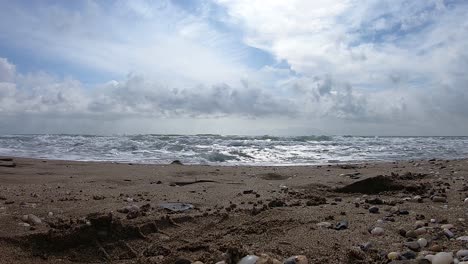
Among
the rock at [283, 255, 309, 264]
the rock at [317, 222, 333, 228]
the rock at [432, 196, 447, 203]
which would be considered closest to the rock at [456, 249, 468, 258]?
the rock at [283, 255, 309, 264]

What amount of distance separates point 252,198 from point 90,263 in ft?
9.49

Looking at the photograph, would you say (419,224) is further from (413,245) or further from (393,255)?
(393,255)

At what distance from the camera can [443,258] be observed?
2.68 metres

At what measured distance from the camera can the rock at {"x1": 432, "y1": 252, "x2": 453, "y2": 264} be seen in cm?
266

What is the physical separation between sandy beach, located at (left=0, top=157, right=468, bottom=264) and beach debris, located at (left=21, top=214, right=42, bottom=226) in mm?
13

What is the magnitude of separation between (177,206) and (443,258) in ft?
9.78

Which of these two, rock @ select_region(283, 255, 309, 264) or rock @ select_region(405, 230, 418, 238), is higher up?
Result: rock @ select_region(405, 230, 418, 238)

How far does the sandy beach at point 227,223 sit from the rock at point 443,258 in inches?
7.6

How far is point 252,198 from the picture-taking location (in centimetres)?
555

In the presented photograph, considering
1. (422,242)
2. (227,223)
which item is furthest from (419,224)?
(227,223)

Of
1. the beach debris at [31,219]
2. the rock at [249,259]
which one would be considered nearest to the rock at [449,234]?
the rock at [249,259]

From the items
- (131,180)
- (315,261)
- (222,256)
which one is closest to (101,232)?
(222,256)

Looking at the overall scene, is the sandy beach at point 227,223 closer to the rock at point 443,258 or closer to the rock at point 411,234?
the rock at point 411,234

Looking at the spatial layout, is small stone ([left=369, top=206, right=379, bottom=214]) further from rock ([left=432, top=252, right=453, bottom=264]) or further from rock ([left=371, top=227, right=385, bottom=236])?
rock ([left=432, top=252, right=453, bottom=264])
